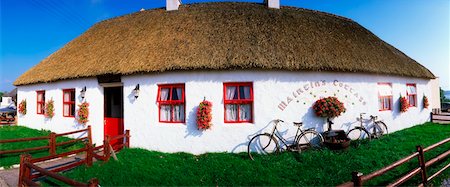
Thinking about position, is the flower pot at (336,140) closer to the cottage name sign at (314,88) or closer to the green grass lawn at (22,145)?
the cottage name sign at (314,88)

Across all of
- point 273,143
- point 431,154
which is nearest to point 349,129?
point 431,154

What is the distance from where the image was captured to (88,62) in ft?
34.1

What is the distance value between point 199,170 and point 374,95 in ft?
26.6

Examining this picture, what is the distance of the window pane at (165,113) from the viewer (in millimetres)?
8562

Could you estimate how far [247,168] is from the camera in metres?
6.63

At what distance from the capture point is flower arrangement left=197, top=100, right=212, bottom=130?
781cm

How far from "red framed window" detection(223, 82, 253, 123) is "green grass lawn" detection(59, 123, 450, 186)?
1.26 m

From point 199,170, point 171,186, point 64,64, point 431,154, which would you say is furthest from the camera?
point 64,64

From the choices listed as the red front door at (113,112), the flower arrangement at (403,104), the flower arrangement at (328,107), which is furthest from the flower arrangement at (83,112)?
the flower arrangement at (403,104)

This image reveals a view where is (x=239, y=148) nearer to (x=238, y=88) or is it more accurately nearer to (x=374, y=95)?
(x=238, y=88)

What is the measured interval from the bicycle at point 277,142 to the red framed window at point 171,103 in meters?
2.72

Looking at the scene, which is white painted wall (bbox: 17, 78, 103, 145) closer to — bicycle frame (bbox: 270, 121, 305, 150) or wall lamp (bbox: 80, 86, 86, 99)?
wall lamp (bbox: 80, 86, 86, 99)

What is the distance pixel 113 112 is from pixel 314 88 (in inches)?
333

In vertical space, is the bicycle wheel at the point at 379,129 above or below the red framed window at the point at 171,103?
below
